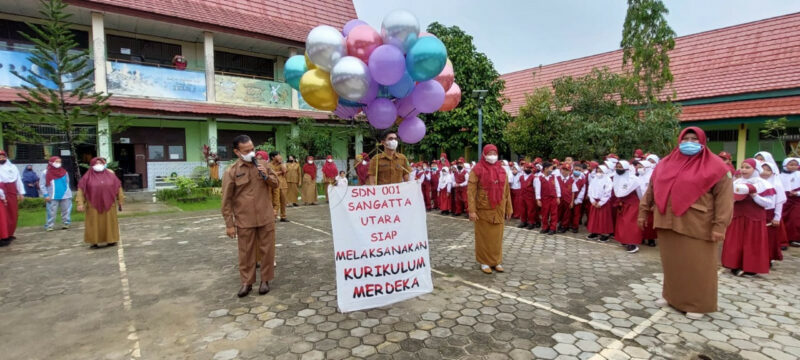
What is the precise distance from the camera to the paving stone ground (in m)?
3.12

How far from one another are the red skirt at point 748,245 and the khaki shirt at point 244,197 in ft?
18.9

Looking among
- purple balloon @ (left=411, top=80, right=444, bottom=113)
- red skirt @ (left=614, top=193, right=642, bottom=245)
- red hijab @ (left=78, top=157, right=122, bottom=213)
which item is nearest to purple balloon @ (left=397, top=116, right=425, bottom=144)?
purple balloon @ (left=411, top=80, right=444, bottom=113)

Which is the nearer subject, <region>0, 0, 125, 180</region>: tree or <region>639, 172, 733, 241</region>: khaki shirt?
<region>639, 172, 733, 241</region>: khaki shirt

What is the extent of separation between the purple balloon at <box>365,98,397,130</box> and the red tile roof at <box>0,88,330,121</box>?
1129 centimetres

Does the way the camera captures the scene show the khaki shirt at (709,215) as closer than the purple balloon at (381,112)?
Yes

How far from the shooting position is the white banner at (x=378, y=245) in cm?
374

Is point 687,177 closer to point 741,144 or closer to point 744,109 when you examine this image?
point 744,109

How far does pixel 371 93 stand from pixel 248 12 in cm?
1460

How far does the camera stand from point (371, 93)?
15.8 ft

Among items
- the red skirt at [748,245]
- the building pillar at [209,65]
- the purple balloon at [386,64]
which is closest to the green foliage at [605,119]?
the red skirt at [748,245]

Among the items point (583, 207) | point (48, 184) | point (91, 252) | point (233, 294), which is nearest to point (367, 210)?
point (233, 294)

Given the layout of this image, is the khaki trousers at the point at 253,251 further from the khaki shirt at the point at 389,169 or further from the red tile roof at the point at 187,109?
the red tile roof at the point at 187,109

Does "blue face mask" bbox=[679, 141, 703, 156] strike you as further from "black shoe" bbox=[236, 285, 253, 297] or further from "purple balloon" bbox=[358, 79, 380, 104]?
"black shoe" bbox=[236, 285, 253, 297]

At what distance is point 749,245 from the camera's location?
477 centimetres
